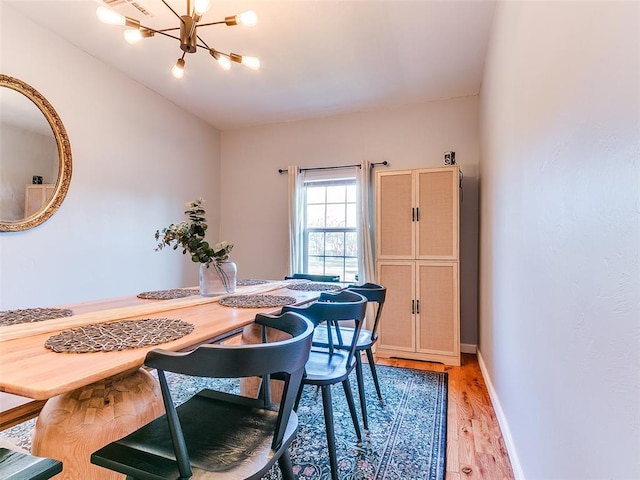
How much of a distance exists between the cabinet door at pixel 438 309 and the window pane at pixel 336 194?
4.33 ft

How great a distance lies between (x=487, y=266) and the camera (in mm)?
2721

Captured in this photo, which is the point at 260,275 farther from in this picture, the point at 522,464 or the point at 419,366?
the point at 522,464

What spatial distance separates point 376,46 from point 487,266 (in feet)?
6.48

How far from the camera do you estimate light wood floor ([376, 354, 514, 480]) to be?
5.22ft

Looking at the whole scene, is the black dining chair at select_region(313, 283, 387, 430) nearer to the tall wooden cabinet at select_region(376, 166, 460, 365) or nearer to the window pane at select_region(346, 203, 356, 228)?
the tall wooden cabinet at select_region(376, 166, 460, 365)

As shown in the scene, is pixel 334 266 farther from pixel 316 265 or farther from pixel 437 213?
pixel 437 213

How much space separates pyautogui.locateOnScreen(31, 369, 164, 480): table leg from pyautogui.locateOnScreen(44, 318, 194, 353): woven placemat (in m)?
0.18

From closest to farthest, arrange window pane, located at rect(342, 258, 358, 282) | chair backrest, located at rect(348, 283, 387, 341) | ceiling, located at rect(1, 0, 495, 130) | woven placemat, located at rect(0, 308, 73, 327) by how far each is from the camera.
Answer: woven placemat, located at rect(0, 308, 73, 327) < chair backrest, located at rect(348, 283, 387, 341) < ceiling, located at rect(1, 0, 495, 130) < window pane, located at rect(342, 258, 358, 282)

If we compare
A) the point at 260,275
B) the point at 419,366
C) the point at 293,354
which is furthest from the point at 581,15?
the point at 260,275

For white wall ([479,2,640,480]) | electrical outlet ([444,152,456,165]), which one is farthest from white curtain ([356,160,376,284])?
white wall ([479,2,640,480])

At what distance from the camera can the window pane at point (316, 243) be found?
4.20m

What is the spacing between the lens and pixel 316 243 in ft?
13.9

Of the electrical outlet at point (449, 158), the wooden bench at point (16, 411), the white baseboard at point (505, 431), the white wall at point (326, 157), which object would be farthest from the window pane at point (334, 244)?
the wooden bench at point (16, 411)

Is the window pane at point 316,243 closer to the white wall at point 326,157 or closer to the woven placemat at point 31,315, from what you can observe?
the white wall at point 326,157
